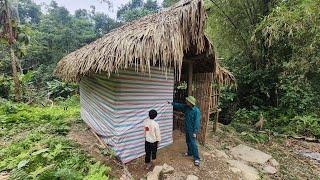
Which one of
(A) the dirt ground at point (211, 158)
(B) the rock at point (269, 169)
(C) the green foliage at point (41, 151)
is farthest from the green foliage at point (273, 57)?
(C) the green foliage at point (41, 151)

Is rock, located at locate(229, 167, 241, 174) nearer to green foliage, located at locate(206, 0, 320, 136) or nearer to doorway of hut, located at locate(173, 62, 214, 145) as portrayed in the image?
doorway of hut, located at locate(173, 62, 214, 145)

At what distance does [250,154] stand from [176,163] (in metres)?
2.31

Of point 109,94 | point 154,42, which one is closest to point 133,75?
point 109,94

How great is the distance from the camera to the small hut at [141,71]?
4351mm

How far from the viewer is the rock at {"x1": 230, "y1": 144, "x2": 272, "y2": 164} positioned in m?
5.90

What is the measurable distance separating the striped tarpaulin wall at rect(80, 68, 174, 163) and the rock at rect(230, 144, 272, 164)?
1757 millimetres

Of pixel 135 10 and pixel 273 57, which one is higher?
pixel 135 10

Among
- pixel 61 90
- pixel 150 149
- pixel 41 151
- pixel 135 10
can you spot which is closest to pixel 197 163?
pixel 150 149

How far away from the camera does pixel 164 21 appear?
4.70 meters

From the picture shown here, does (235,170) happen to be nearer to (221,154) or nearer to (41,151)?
(221,154)

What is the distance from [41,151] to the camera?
14.5ft

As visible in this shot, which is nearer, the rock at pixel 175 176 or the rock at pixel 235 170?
the rock at pixel 175 176

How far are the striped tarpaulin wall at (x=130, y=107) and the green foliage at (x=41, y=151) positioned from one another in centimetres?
70

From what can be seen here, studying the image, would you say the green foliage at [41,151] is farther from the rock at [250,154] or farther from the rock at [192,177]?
the rock at [250,154]
